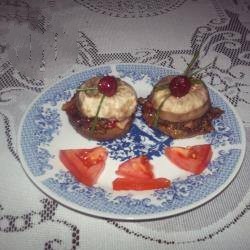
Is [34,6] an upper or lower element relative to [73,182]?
upper

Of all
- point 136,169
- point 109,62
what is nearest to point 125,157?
point 136,169

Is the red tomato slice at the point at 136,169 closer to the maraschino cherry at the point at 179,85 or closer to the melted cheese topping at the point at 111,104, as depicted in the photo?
the melted cheese topping at the point at 111,104

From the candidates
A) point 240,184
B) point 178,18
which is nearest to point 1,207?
point 240,184

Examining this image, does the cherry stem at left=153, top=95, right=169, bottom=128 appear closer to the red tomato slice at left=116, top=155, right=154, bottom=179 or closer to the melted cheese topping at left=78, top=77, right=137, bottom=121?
the melted cheese topping at left=78, top=77, right=137, bottom=121

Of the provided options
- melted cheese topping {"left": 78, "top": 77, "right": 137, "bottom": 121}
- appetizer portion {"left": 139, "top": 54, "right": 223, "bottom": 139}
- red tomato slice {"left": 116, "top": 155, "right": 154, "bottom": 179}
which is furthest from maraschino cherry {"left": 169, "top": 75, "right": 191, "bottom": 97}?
red tomato slice {"left": 116, "top": 155, "right": 154, "bottom": 179}

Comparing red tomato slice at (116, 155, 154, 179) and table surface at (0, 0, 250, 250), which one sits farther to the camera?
red tomato slice at (116, 155, 154, 179)

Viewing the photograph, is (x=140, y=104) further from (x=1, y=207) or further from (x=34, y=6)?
(x=34, y=6)
